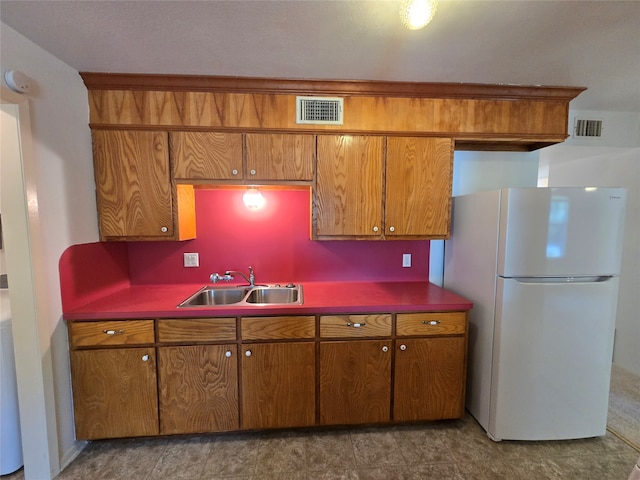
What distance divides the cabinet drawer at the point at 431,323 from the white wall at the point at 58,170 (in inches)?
78.5

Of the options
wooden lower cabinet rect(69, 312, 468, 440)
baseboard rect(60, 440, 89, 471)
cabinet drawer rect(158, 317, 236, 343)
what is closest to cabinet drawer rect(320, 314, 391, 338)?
wooden lower cabinet rect(69, 312, 468, 440)

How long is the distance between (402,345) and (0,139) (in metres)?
2.41

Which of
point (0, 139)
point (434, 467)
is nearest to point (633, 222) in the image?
point (434, 467)

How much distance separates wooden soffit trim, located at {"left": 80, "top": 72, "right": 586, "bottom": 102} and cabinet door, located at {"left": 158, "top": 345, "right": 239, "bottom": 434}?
5.37 ft

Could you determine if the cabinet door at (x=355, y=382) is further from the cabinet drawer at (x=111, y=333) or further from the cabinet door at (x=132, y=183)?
the cabinet door at (x=132, y=183)

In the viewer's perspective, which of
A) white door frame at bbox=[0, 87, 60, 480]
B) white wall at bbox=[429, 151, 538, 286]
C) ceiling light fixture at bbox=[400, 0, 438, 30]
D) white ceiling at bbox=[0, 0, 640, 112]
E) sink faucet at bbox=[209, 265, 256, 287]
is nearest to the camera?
ceiling light fixture at bbox=[400, 0, 438, 30]

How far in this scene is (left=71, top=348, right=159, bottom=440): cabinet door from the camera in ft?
5.31

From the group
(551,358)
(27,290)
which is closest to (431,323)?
(551,358)

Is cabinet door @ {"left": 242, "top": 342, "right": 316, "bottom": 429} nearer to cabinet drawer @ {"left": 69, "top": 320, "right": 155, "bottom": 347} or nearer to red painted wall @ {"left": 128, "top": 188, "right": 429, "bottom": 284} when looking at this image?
cabinet drawer @ {"left": 69, "top": 320, "right": 155, "bottom": 347}

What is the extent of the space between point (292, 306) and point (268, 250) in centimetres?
71

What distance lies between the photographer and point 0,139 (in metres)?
1.34

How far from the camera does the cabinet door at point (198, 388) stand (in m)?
1.66

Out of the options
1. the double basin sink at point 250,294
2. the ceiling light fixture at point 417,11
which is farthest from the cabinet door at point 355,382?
the ceiling light fixture at point 417,11

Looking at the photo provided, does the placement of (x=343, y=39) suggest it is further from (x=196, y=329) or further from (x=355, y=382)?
(x=355, y=382)
